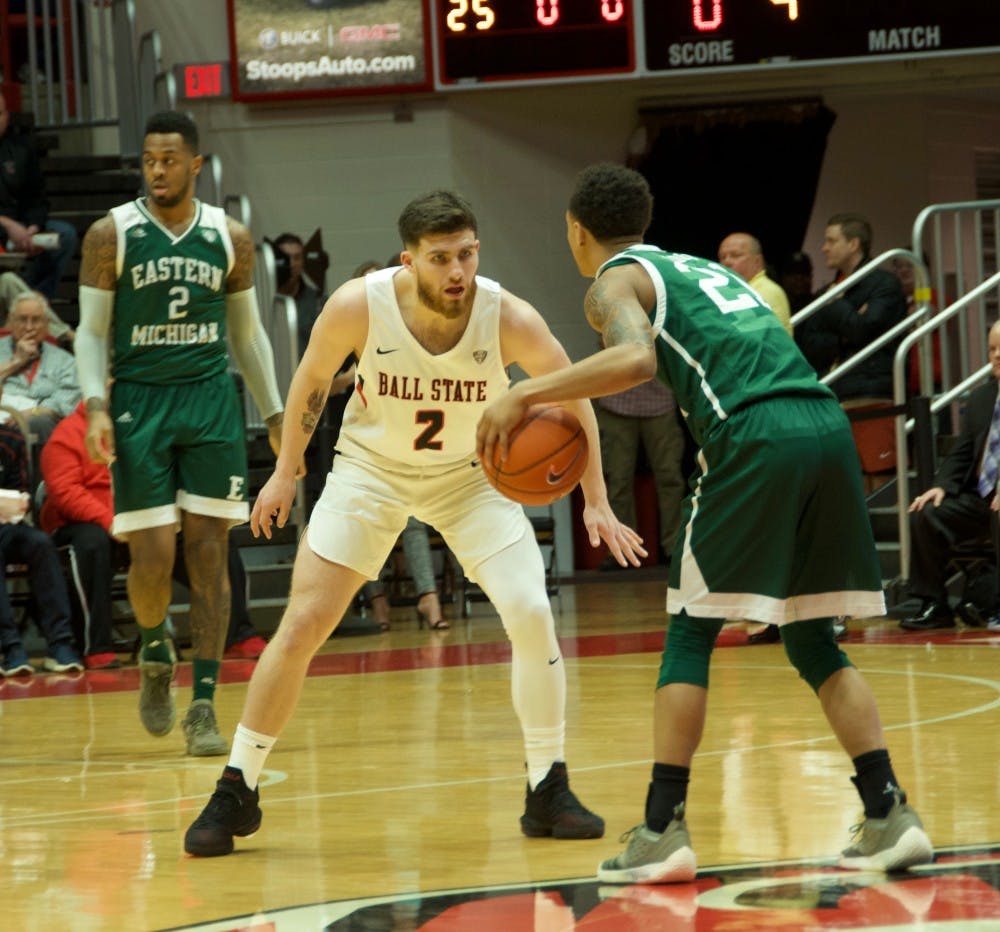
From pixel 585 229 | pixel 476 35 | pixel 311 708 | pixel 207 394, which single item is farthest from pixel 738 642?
pixel 585 229

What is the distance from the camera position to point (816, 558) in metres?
4.02

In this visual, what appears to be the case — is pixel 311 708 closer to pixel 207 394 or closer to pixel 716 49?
pixel 207 394

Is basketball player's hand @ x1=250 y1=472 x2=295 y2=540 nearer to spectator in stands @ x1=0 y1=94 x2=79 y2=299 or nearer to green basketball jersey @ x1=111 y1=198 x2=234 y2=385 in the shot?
green basketball jersey @ x1=111 y1=198 x2=234 y2=385

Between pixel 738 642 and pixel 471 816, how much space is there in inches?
180

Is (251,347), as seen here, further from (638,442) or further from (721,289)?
(638,442)

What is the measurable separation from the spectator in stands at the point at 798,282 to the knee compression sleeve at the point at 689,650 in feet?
30.9

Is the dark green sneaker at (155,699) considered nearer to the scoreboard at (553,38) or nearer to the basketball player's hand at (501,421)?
the basketball player's hand at (501,421)

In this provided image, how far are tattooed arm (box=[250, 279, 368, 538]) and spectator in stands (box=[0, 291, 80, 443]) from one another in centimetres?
548

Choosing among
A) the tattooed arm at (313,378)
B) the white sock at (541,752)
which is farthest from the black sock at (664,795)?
the tattooed arm at (313,378)

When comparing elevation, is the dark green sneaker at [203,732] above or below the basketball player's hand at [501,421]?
below

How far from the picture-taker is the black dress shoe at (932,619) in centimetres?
933

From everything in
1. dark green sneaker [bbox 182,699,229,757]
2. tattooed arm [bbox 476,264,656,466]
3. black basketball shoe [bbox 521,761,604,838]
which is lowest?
dark green sneaker [bbox 182,699,229,757]

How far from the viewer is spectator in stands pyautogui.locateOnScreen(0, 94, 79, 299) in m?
11.9

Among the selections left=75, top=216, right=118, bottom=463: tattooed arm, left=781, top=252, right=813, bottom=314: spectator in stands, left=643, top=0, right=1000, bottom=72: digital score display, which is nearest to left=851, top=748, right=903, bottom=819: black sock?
left=75, top=216, right=118, bottom=463: tattooed arm
